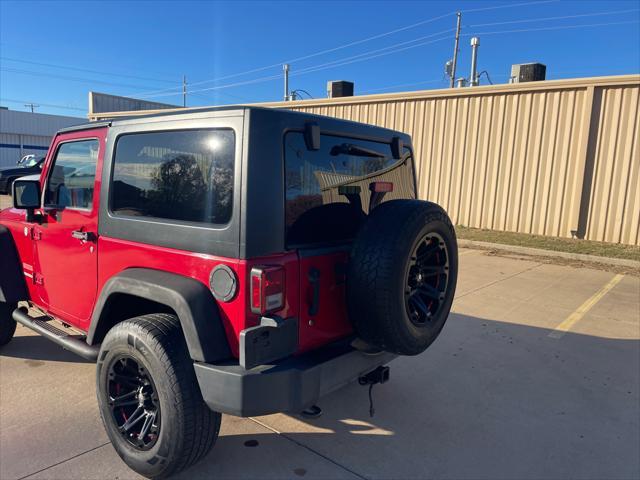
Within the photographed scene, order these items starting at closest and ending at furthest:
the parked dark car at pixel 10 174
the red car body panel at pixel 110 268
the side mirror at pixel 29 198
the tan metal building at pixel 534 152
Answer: the red car body panel at pixel 110 268 < the side mirror at pixel 29 198 < the tan metal building at pixel 534 152 < the parked dark car at pixel 10 174

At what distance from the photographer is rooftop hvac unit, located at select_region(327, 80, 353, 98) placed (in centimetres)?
1591

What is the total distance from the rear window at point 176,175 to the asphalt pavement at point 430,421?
1.48 metres

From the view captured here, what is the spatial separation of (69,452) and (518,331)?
4.42 meters

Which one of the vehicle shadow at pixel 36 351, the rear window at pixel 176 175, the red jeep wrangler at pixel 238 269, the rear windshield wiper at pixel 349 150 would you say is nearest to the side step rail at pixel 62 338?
the red jeep wrangler at pixel 238 269

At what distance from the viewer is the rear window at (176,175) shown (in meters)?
2.37

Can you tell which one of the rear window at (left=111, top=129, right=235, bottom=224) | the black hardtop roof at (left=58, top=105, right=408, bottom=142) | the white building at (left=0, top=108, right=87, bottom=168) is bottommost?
the rear window at (left=111, top=129, right=235, bottom=224)

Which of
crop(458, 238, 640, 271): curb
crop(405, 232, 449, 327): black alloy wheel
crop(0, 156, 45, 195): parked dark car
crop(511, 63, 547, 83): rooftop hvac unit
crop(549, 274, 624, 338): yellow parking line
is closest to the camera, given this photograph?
crop(405, 232, 449, 327): black alloy wheel

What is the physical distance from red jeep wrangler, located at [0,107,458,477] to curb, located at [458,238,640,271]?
25.7 feet

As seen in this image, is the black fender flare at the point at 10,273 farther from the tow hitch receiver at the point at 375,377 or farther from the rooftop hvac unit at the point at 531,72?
the rooftop hvac unit at the point at 531,72

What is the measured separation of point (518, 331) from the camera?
5.18 metres

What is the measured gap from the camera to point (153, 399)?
8.13 ft

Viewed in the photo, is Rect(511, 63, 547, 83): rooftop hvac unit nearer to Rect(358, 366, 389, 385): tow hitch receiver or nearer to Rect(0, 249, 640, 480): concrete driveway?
Answer: Rect(0, 249, 640, 480): concrete driveway

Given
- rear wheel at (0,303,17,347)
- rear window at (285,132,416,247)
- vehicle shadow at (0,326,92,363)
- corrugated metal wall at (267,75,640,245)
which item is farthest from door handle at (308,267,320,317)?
corrugated metal wall at (267,75,640,245)

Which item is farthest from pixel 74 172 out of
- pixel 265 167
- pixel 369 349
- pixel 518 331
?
pixel 518 331
